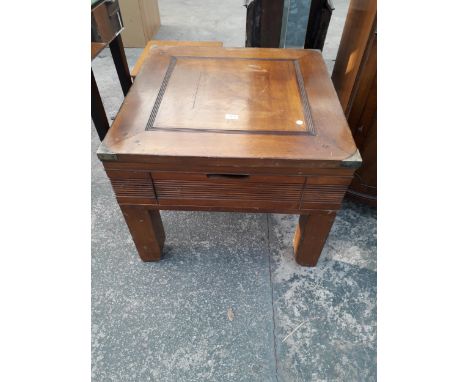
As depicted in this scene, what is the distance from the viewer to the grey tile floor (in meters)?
0.96

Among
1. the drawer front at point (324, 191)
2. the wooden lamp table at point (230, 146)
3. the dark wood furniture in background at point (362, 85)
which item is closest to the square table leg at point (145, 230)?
the wooden lamp table at point (230, 146)

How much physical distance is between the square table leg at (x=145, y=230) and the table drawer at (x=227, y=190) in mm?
114

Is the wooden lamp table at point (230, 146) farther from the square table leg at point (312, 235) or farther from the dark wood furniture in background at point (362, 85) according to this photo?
the dark wood furniture in background at point (362, 85)

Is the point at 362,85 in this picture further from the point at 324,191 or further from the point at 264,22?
the point at 264,22

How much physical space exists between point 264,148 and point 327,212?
0.31 metres

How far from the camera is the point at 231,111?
3.06ft

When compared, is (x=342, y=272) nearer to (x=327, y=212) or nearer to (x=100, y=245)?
(x=327, y=212)

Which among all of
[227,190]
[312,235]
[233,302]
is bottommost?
[233,302]

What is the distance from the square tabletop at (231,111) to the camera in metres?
0.81

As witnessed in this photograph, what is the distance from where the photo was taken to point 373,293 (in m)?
1.14

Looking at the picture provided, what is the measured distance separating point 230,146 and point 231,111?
170 millimetres

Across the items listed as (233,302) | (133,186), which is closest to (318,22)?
(133,186)

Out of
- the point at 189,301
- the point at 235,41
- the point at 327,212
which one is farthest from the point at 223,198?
the point at 235,41

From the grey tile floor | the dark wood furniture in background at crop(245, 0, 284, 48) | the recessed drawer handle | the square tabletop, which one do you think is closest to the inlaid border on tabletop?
the square tabletop
